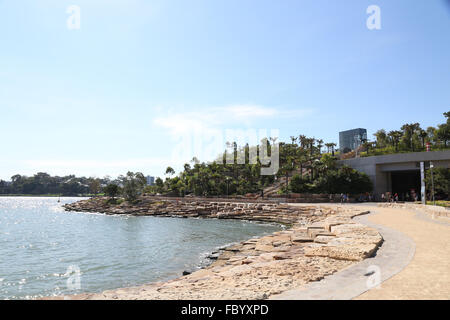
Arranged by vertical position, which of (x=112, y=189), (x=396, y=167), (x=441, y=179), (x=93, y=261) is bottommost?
(x=93, y=261)

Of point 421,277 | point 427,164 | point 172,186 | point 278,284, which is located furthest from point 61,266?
point 172,186

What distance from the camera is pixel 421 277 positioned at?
6.56 metres

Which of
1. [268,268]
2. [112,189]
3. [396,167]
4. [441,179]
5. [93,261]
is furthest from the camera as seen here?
[112,189]

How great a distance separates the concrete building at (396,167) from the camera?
40.5 meters

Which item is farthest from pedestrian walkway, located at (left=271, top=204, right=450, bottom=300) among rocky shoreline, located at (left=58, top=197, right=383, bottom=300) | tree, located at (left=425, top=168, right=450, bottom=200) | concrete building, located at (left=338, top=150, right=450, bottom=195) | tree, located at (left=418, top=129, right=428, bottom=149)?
tree, located at (left=418, top=129, right=428, bottom=149)

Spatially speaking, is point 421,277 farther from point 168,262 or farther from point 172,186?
point 172,186

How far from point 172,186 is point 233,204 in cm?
3856

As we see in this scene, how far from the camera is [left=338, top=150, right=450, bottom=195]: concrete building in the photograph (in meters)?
40.5

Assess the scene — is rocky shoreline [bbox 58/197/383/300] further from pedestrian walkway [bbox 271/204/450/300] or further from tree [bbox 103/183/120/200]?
tree [bbox 103/183/120/200]

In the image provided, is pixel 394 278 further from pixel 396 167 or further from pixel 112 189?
pixel 112 189

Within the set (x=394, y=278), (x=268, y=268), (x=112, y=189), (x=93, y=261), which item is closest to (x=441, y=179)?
(x=268, y=268)

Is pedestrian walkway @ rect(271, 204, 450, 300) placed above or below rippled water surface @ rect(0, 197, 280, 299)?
above

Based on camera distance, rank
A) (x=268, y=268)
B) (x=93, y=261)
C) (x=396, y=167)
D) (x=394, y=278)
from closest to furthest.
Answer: (x=394, y=278)
(x=268, y=268)
(x=93, y=261)
(x=396, y=167)

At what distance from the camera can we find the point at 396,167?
148 feet
